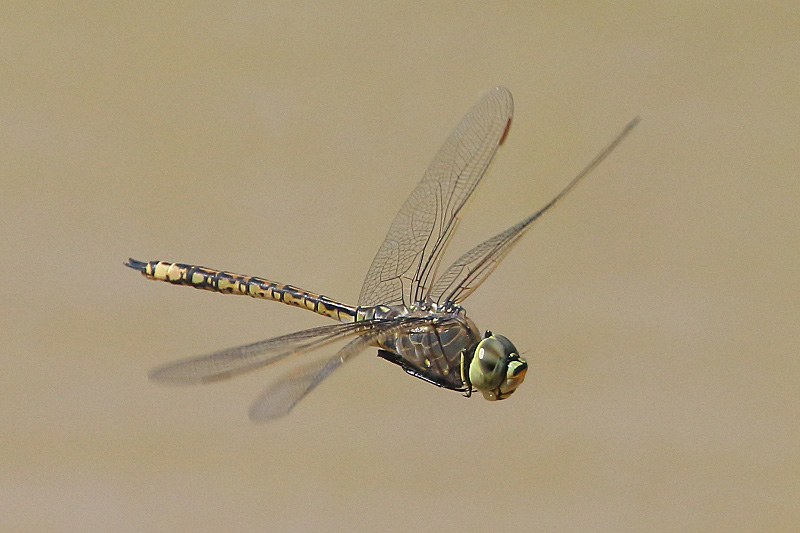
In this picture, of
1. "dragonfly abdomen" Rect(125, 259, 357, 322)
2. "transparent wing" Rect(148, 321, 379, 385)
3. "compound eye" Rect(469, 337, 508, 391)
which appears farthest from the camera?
"dragonfly abdomen" Rect(125, 259, 357, 322)

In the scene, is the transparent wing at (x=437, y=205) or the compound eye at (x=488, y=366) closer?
the compound eye at (x=488, y=366)

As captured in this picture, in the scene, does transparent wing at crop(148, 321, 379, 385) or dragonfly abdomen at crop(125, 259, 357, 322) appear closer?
transparent wing at crop(148, 321, 379, 385)

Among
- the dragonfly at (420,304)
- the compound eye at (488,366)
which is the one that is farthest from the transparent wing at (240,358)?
the compound eye at (488,366)

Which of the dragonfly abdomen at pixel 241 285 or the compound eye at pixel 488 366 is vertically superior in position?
the dragonfly abdomen at pixel 241 285

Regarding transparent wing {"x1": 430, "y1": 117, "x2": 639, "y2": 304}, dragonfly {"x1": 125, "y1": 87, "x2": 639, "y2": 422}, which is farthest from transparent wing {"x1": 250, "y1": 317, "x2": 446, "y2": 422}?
transparent wing {"x1": 430, "y1": 117, "x2": 639, "y2": 304}

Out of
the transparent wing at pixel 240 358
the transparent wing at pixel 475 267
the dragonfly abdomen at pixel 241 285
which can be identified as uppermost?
the dragonfly abdomen at pixel 241 285

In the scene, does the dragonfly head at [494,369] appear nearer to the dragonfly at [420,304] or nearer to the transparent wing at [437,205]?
the dragonfly at [420,304]

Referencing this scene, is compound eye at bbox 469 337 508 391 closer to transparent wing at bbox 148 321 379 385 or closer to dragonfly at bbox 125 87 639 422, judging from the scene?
dragonfly at bbox 125 87 639 422

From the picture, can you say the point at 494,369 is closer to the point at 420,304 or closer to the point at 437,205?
the point at 420,304

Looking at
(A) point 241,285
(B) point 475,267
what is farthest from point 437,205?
(A) point 241,285
